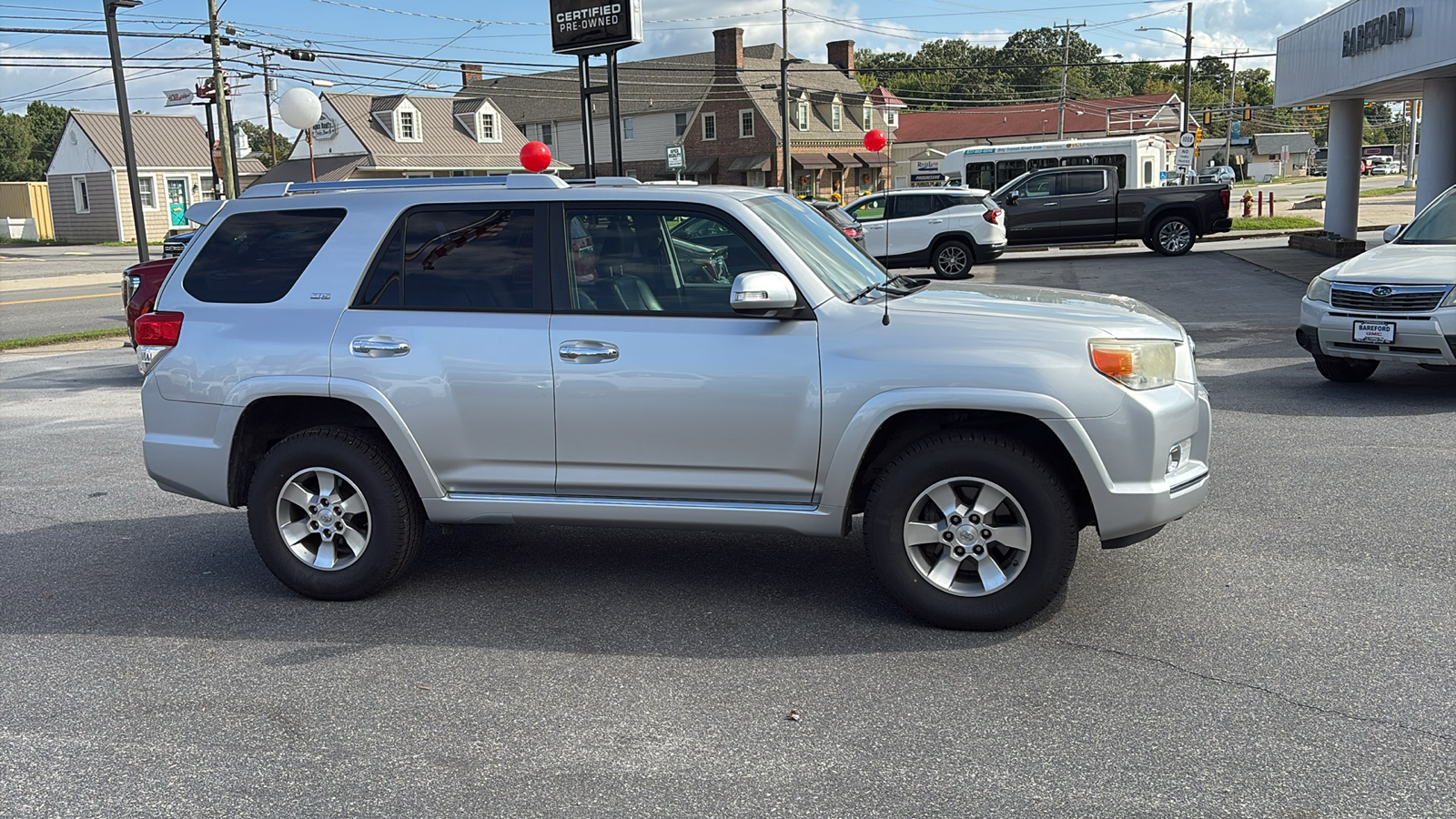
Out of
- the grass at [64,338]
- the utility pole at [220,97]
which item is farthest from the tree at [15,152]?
the grass at [64,338]

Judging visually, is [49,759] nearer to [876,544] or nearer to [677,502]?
[677,502]

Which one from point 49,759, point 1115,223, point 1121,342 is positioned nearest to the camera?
point 49,759

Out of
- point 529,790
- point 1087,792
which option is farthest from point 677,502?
point 1087,792

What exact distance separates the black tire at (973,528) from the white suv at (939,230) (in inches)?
720

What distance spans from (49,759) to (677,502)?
2.43 meters

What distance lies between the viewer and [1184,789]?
11.6 feet

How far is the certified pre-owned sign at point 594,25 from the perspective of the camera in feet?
51.0

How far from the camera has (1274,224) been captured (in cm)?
3478

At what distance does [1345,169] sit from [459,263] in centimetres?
2464

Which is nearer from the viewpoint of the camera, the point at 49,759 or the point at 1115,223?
the point at 49,759

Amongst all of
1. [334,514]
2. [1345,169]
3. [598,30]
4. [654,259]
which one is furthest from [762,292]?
[1345,169]

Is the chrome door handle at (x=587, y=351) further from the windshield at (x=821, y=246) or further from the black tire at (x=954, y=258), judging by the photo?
the black tire at (x=954, y=258)

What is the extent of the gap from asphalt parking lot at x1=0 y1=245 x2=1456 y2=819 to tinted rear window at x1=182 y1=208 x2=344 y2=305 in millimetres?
Result: 1421

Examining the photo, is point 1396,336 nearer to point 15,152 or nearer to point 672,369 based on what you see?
point 672,369
